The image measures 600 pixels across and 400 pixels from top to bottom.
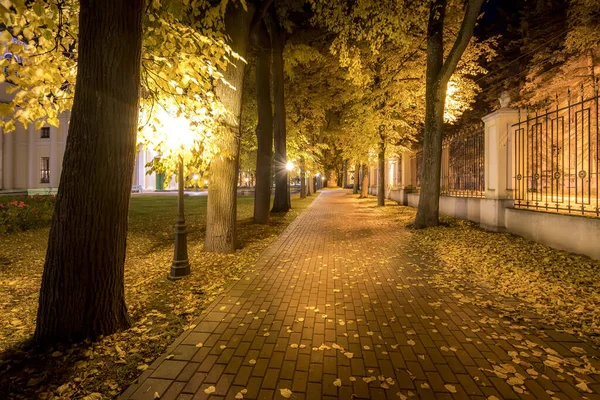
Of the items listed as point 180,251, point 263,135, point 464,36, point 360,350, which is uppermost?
point 464,36

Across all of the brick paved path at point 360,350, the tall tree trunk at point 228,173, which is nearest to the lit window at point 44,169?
the tall tree trunk at point 228,173

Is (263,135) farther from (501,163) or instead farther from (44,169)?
(44,169)

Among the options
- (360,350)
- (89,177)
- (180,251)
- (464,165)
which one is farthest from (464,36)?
(89,177)

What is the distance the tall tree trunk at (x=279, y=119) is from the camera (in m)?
15.5

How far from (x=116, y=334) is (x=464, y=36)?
11811mm

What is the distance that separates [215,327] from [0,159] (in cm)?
4150

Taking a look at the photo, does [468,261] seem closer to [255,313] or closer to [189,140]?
[255,313]

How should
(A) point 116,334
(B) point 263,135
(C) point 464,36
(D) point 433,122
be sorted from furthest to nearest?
1. (B) point 263,135
2. (D) point 433,122
3. (C) point 464,36
4. (A) point 116,334

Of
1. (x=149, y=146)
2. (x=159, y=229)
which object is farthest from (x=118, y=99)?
(x=159, y=229)

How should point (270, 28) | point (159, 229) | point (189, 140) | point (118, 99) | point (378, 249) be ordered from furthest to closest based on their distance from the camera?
point (270, 28) → point (159, 229) → point (378, 249) → point (189, 140) → point (118, 99)

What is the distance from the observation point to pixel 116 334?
3.90 m

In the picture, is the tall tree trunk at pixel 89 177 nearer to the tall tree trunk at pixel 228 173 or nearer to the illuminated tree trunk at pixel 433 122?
the tall tree trunk at pixel 228 173

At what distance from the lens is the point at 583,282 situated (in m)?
5.61

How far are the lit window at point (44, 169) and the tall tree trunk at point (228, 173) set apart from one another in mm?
39580
